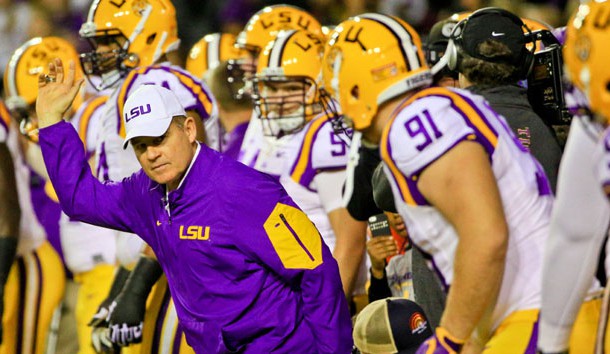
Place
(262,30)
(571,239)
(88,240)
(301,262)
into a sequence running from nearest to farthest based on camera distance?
1. (571,239)
2. (301,262)
3. (88,240)
4. (262,30)

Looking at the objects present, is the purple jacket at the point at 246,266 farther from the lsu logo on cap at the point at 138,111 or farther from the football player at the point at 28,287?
the football player at the point at 28,287

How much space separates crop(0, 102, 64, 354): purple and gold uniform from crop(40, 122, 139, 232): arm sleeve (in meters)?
1.66

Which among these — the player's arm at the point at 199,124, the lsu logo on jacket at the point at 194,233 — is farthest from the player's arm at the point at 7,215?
the lsu logo on jacket at the point at 194,233

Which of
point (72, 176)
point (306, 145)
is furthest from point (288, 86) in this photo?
point (72, 176)

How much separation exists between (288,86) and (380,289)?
1.42m

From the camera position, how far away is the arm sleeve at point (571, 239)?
3.08 m

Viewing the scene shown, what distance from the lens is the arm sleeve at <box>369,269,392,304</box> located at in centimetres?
509

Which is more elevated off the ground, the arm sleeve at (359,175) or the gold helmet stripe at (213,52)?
the gold helmet stripe at (213,52)

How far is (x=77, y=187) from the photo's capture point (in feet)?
14.7

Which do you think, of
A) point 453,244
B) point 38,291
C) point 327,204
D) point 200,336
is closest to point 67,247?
point 38,291

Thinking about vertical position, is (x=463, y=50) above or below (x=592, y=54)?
below

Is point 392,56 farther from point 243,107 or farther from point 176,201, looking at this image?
point 243,107

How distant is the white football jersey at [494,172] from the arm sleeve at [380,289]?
1504mm

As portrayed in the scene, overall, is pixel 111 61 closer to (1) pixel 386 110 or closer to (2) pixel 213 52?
(2) pixel 213 52
